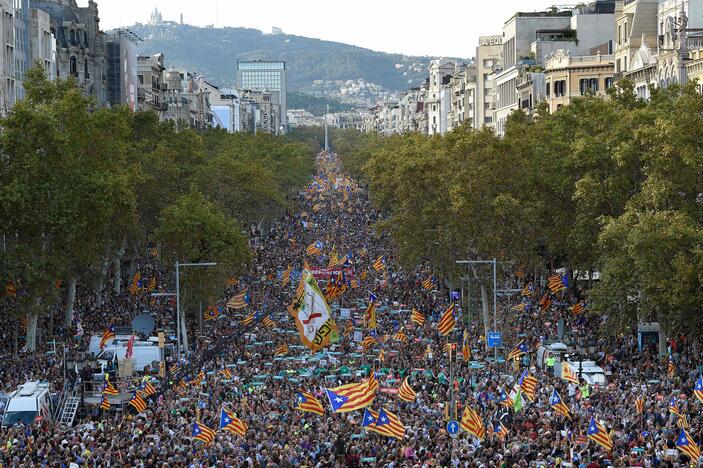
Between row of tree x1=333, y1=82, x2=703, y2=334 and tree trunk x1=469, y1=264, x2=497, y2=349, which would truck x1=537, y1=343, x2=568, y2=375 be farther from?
tree trunk x1=469, y1=264, x2=497, y2=349

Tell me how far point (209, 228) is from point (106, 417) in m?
26.9

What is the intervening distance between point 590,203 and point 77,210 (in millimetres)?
23534

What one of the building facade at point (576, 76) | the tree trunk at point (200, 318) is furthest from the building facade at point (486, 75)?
the tree trunk at point (200, 318)

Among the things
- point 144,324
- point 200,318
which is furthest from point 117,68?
point 144,324

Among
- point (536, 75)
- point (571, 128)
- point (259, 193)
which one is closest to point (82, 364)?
point (571, 128)

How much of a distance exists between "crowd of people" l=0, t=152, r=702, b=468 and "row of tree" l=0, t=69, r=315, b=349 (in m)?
2.77

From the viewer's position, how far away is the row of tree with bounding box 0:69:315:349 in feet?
211

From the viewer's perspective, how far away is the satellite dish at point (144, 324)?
65.0 m

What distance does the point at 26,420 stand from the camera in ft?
146

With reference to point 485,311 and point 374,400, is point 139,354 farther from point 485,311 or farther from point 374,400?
point 485,311

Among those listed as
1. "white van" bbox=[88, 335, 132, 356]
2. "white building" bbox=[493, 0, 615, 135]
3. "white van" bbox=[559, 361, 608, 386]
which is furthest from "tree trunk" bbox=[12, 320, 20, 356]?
"white building" bbox=[493, 0, 615, 135]

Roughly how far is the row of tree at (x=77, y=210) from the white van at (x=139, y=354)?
23.6ft

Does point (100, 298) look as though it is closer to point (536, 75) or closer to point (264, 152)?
point (536, 75)

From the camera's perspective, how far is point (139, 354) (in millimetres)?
57688
